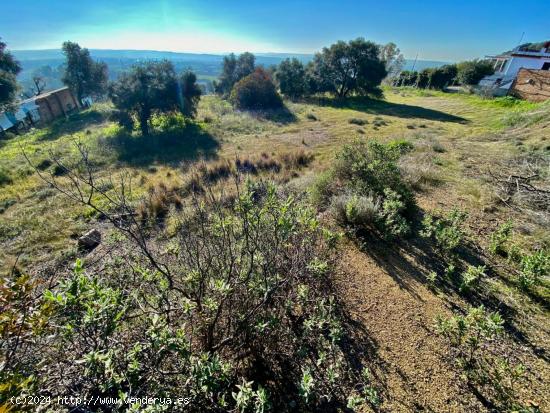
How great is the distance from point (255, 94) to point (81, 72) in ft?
63.4

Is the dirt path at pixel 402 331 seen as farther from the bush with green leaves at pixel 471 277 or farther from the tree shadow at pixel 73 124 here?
the tree shadow at pixel 73 124

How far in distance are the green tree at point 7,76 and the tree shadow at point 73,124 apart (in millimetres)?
2999

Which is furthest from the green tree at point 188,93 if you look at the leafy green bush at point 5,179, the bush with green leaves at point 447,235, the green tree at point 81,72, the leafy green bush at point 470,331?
the leafy green bush at point 470,331

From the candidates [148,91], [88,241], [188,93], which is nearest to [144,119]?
[148,91]

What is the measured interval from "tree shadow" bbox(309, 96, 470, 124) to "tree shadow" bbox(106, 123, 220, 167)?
573 inches

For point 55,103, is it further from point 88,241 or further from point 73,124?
point 88,241

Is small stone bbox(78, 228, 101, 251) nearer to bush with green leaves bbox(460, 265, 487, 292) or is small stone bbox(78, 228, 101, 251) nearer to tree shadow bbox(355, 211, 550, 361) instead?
tree shadow bbox(355, 211, 550, 361)

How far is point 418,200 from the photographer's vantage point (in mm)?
5648

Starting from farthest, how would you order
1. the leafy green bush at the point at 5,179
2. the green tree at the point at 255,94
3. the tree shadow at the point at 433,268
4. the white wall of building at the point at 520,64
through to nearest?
1. the white wall of building at the point at 520,64
2. the green tree at the point at 255,94
3. the leafy green bush at the point at 5,179
4. the tree shadow at the point at 433,268

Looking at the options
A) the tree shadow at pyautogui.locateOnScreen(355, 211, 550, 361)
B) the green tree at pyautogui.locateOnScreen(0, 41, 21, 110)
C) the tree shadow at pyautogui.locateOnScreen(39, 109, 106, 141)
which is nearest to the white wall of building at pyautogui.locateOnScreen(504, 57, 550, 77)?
the tree shadow at pyautogui.locateOnScreen(355, 211, 550, 361)

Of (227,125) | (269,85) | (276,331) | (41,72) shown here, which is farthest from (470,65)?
(41,72)

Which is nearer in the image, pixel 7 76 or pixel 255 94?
pixel 7 76

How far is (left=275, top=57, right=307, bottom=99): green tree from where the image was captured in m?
29.1

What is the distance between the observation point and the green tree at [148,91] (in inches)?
629
